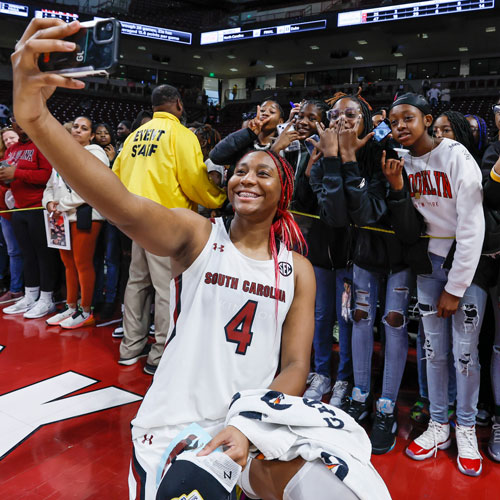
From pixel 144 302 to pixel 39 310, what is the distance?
1493 millimetres

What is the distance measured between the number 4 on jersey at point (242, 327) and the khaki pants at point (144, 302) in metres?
1.89

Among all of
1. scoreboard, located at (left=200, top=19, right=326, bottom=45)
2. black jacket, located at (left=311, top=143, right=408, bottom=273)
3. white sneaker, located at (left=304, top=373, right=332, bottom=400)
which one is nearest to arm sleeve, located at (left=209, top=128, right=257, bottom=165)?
black jacket, located at (left=311, top=143, right=408, bottom=273)

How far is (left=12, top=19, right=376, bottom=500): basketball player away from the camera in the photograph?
1.21 m

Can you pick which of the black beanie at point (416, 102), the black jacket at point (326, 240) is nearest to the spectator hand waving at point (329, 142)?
the black jacket at point (326, 240)

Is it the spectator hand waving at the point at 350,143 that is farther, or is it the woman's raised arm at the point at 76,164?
the spectator hand waving at the point at 350,143

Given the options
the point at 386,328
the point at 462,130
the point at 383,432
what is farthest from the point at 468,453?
the point at 462,130

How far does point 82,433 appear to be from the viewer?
2.49 metres

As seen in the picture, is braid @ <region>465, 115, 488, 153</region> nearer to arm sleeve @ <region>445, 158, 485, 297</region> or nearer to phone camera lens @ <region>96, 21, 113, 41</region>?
arm sleeve @ <region>445, 158, 485, 297</region>

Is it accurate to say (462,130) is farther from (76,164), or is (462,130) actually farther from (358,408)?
(76,164)

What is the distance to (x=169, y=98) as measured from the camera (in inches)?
133

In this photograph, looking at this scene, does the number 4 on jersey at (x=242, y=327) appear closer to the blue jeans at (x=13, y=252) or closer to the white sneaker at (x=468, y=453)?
the white sneaker at (x=468, y=453)

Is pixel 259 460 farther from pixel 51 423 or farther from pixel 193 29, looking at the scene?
pixel 193 29

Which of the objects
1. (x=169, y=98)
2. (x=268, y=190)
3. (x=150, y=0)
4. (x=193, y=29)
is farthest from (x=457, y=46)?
(x=268, y=190)

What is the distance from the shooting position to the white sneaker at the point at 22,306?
14.9 feet
